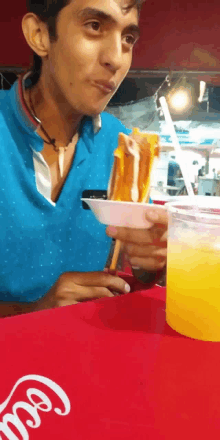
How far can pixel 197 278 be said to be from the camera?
57 cm

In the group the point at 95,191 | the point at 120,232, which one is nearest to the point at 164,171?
the point at 95,191

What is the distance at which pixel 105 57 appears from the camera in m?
1.17

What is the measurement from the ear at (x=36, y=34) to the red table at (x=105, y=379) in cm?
105

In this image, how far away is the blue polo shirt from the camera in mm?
1284

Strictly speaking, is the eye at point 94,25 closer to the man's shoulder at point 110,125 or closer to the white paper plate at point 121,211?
the man's shoulder at point 110,125

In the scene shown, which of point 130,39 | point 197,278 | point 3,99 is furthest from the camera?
point 3,99

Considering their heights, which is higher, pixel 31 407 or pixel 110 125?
pixel 110 125

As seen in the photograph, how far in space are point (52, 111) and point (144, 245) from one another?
757 mm

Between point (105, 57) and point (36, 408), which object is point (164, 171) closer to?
point (105, 57)

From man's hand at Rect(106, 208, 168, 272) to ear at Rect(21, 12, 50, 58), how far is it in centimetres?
79

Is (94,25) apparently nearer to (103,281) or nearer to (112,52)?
(112,52)

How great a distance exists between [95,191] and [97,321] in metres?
0.96

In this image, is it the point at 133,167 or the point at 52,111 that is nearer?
the point at 133,167

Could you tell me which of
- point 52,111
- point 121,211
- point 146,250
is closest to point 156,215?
point 121,211
